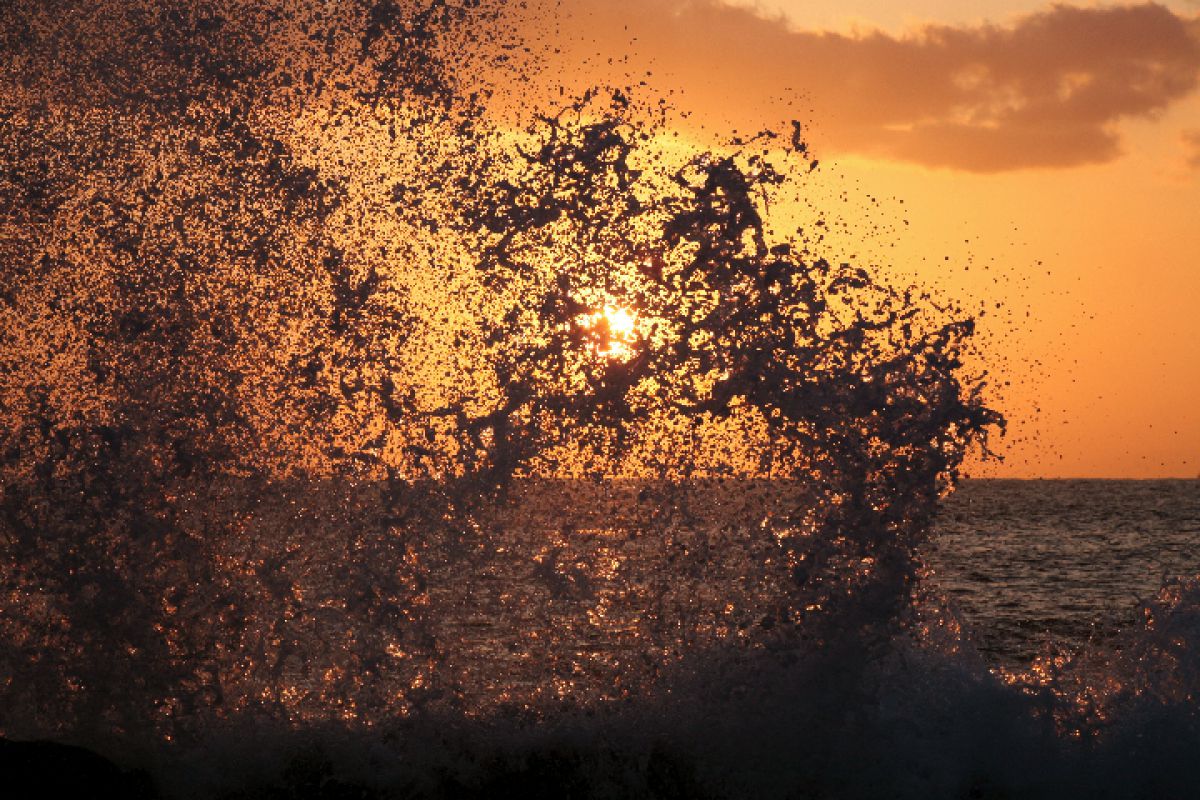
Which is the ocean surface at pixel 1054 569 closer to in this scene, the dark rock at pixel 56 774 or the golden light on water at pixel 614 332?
the golden light on water at pixel 614 332

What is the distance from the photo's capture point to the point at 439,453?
12.9 meters

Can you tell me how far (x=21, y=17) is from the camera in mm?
14898

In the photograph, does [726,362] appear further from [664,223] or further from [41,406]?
[41,406]

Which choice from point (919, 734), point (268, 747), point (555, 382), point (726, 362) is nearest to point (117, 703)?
point (268, 747)

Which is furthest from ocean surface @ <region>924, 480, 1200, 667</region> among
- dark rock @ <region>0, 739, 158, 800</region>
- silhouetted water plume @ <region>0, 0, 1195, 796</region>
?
dark rock @ <region>0, 739, 158, 800</region>

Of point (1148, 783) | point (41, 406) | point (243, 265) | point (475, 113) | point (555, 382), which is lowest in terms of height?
point (1148, 783)

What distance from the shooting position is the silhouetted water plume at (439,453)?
39.6 ft

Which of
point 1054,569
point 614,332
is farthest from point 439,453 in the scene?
point 1054,569

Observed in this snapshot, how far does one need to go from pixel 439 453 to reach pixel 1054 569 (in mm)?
33723

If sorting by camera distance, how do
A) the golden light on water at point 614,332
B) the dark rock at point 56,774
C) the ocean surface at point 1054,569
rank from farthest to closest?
the ocean surface at point 1054,569 → the golden light on water at point 614,332 → the dark rock at point 56,774

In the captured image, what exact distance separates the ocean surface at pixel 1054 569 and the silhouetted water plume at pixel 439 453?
5.45 ft

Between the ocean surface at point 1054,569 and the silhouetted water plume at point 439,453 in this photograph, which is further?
the ocean surface at point 1054,569

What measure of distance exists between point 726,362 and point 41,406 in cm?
708

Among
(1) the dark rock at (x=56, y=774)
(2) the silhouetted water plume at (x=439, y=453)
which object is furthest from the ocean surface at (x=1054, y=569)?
(1) the dark rock at (x=56, y=774)
